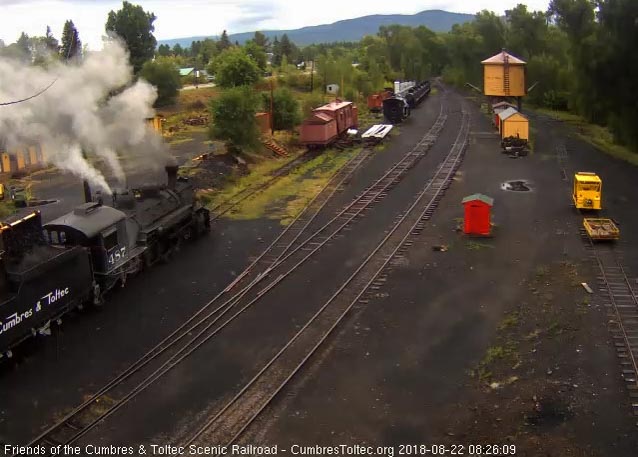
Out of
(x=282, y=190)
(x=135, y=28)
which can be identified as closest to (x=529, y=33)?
(x=135, y=28)

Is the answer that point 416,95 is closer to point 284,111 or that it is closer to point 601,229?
point 284,111

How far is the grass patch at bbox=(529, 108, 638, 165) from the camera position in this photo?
34719 mm

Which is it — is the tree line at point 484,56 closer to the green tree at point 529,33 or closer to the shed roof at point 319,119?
the green tree at point 529,33

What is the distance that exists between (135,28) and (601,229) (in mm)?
55209

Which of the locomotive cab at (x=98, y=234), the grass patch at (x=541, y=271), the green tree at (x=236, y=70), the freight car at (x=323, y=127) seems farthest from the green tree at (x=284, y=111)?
the grass patch at (x=541, y=271)

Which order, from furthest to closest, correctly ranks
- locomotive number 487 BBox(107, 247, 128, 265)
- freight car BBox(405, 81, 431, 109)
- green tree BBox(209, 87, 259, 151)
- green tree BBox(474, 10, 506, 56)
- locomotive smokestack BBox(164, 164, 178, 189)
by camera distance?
green tree BBox(474, 10, 506, 56) → freight car BBox(405, 81, 431, 109) → green tree BBox(209, 87, 259, 151) → locomotive smokestack BBox(164, 164, 178, 189) → locomotive number 487 BBox(107, 247, 128, 265)

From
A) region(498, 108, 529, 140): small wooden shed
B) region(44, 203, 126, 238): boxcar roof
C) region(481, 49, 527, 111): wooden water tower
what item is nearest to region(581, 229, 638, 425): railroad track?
region(44, 203, 126, 238): boxcar roof

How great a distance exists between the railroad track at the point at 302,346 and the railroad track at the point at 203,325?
187cm

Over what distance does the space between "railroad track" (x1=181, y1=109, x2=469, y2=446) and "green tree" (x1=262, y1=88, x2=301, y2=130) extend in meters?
21.1

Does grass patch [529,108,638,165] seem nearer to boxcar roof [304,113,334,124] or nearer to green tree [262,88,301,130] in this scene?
boxcar roof [304,113,334,124]

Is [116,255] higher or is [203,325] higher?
[116,255]

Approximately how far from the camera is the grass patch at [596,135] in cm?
3472

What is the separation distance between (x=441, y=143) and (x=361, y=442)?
32.5 meters

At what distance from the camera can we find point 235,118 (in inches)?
1323
